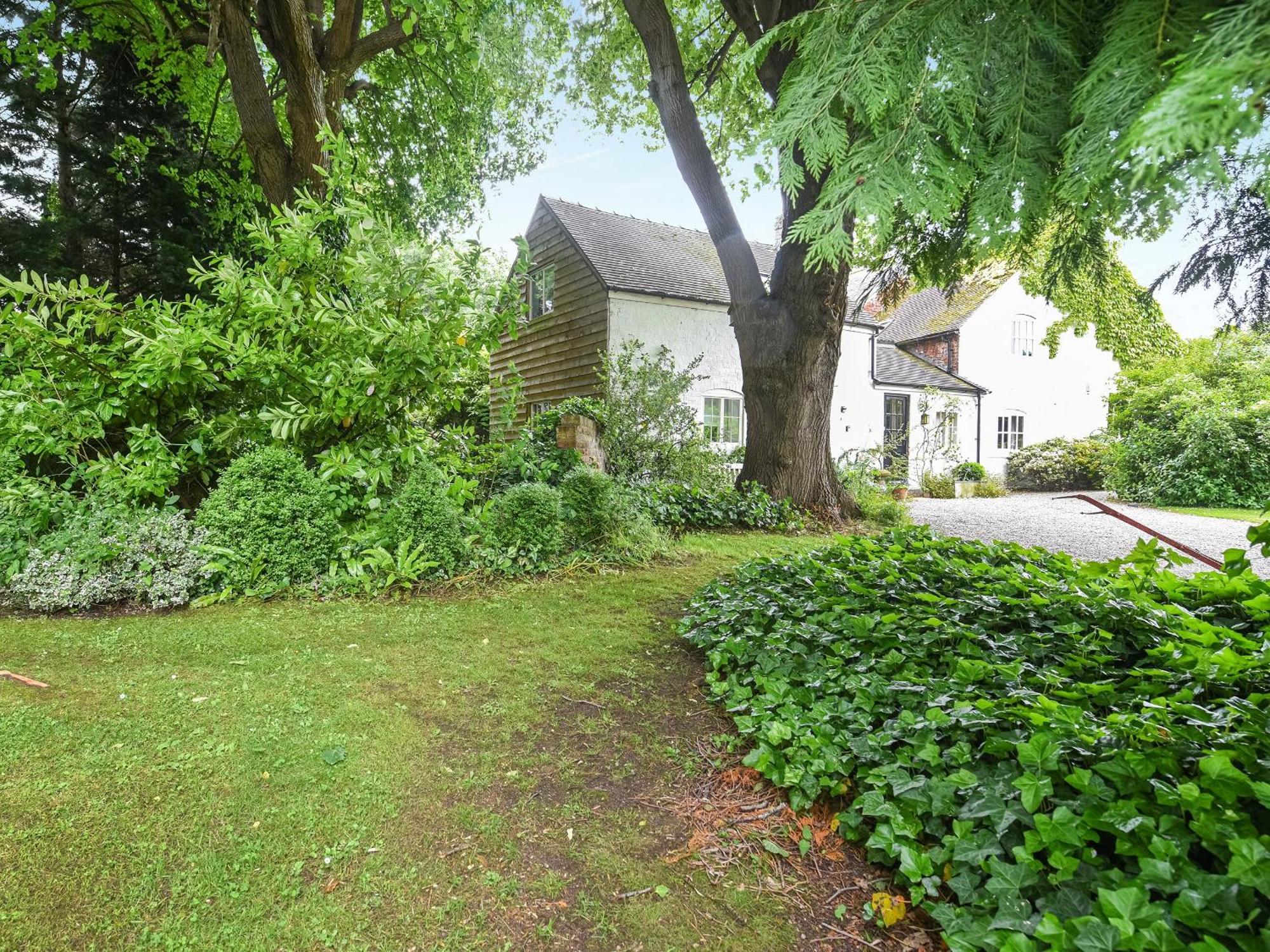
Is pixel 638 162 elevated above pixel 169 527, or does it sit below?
above

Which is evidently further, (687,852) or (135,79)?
(135,79)

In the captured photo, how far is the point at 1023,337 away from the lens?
17438 millimetres

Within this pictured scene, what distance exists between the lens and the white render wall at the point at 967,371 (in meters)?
12.0

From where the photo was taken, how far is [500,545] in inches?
199

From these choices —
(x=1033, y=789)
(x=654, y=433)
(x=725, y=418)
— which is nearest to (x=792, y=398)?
(x=654, y=433)

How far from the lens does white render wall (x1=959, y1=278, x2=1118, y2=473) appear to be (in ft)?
55.4

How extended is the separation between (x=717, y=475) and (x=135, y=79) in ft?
35.7

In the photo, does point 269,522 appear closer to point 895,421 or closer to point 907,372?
point 895,421

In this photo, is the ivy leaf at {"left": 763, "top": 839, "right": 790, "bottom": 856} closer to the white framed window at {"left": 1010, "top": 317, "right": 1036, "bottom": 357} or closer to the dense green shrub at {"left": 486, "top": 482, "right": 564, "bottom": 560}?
the dense green shrub at {"left": 486, "top": 482, "right": 564, "bottom": 560}

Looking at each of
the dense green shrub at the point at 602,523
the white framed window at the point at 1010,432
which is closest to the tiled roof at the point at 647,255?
the dense green shrub at the point at 602,523

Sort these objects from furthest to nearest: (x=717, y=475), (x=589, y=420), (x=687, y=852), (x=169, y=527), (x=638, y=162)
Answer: (x=638, y=162), (x=717, y=475), (x=589, y=420), (x=169, y=527), (x=687, y=852)

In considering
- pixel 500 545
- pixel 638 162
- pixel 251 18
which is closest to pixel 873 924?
pixel 500 545

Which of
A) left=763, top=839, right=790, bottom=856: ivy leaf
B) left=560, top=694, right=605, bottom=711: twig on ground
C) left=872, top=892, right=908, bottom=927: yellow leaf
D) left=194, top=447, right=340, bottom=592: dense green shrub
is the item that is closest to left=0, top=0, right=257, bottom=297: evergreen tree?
left=194, top=447, right=340, bottom=592: dense green shrub

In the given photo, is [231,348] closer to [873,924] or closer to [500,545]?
[500,545]
